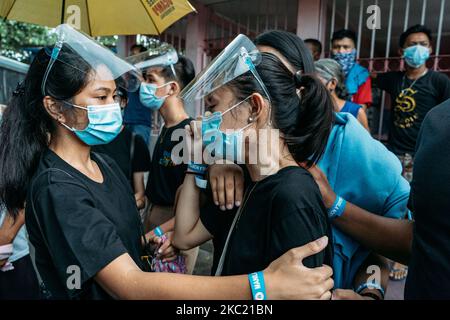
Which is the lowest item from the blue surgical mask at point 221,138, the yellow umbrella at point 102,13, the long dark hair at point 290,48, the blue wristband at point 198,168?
the blue wristband at point 198,168

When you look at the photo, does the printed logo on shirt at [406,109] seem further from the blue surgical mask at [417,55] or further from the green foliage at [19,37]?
the green foliage at [19,37]

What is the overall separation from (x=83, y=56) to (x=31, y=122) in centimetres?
37

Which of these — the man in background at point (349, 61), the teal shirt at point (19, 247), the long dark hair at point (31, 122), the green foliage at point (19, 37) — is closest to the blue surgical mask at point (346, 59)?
the man in background at point (349, 61)

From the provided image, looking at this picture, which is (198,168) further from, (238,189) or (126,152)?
(126,152)

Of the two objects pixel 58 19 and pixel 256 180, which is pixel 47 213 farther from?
pixel 58 19

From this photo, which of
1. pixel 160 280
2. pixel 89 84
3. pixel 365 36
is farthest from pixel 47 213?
pixel 365 36

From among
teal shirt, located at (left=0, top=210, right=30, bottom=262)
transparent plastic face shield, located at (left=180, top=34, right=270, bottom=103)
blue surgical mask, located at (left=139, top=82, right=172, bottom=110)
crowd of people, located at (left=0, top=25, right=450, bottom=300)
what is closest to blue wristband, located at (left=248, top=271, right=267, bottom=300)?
crowd of people, located at (left=0, top=25, right=450, bottom=300)

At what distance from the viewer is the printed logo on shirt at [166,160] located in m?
2.68

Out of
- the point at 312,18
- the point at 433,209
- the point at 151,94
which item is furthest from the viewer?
the point at 312,18

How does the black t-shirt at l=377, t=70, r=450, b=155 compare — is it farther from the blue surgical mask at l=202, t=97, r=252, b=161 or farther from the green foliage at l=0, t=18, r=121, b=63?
the green foliage at l=0, t=18, r=121, b=63

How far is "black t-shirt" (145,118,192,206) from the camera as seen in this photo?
2.66 meters

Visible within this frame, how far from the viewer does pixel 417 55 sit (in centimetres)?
368

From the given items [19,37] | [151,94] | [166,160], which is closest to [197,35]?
[151,94]

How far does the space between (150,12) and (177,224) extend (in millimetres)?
1529
